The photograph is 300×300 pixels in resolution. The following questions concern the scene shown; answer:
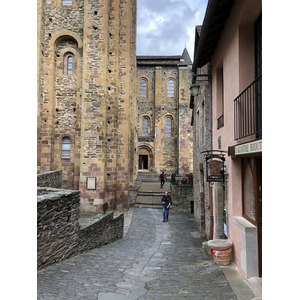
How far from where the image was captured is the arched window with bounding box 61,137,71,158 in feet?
58.6

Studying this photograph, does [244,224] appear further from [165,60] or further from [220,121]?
[165,60]

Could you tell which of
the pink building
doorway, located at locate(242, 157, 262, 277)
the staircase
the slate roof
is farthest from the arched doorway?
doorway, located at locate(242, 157, 262, 277)

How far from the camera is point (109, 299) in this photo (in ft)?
14.4

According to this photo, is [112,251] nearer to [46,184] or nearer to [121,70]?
[46,184]

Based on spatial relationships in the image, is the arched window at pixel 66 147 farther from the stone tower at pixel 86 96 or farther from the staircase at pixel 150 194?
the staircase at pixel 150 194

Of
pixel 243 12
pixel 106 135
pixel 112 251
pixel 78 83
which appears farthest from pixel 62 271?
pixel 78 83

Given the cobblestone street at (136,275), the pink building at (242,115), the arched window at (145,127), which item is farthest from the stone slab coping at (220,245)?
the arched window at (145,127)

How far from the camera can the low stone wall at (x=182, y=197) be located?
19172 mm

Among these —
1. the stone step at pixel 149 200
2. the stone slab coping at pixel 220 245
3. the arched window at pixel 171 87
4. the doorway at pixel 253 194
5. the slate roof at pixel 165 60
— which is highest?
the slate roof at pixel 165 60

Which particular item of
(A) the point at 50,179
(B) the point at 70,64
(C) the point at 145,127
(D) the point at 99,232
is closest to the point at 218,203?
(D) the point at 99,232

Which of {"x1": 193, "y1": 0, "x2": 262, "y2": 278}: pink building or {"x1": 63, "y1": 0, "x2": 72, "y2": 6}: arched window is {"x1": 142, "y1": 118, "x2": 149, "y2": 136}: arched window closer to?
{"x1": 63, "y1": 0, "x2": 72, "y2": 6}: arched window

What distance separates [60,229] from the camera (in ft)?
21.3

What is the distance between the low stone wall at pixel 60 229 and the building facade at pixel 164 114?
78.0ft

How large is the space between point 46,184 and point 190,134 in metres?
20.7
